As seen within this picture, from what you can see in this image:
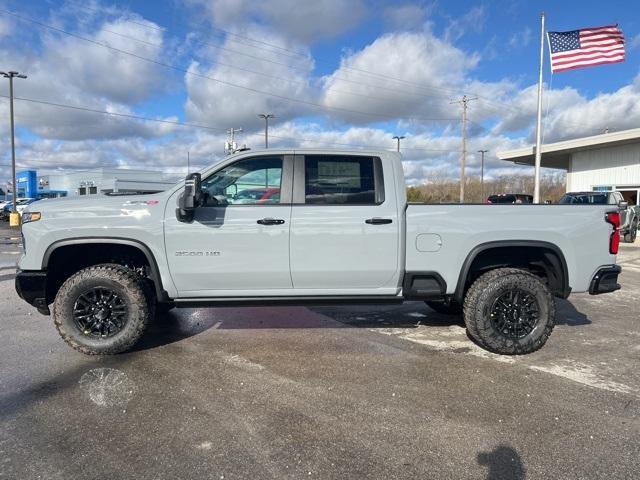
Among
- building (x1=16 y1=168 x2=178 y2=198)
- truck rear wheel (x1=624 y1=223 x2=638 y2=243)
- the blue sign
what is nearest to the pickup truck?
truck rear wheel (x1=624 y1=223 x2=638 y2=243)

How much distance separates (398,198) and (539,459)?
8.26ft

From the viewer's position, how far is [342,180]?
457 cm

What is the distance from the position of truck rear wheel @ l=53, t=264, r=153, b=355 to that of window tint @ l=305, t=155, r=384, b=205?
6.29 ft

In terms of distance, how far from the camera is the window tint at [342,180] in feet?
14.8

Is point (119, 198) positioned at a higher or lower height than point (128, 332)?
higher

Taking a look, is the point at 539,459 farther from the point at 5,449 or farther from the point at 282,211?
the point at 5,449

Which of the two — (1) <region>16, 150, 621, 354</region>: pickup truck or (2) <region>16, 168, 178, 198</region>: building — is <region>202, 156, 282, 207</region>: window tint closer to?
(1) <region>16, 150, 621, 354</region>: pickup truck

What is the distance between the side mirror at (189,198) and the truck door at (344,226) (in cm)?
90

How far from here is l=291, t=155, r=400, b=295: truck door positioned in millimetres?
4422

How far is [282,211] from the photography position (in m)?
4.43

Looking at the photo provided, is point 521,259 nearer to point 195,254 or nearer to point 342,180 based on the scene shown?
point 342,180

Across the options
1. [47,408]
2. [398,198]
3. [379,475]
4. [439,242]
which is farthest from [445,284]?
[47,408]

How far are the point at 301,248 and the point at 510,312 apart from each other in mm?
2197

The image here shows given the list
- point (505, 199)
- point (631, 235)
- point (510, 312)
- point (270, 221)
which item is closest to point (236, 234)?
point (270, 221)
